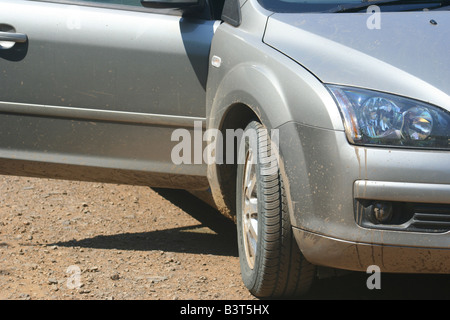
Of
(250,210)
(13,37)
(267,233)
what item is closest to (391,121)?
(267,233)

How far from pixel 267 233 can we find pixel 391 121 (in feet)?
2.34

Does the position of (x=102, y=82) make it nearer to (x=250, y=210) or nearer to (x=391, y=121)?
(x=250, y=210)

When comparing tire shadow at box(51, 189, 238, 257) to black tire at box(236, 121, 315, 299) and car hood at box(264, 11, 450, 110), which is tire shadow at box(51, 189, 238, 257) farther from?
car hood at box(264, 11, 450, 110)

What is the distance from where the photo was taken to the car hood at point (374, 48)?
9.81 feet

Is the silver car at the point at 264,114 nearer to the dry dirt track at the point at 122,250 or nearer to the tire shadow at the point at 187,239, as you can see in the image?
the dry dirt track at the point at 122,250

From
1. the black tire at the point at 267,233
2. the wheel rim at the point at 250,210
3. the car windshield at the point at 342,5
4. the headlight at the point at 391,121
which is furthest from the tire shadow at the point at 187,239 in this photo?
the headlight at the point at 391,121

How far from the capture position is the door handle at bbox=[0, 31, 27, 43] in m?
3.99

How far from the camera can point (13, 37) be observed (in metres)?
3.99

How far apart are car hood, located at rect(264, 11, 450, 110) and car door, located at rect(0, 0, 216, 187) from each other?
0.61m

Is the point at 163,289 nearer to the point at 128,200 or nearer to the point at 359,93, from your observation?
the point at 359,93

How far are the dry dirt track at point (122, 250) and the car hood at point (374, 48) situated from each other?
3.77 ft

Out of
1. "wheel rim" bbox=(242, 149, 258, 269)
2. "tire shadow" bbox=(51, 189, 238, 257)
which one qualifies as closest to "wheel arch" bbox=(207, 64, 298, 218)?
"wheel rim" bbox=(242, 149, 258, 269)

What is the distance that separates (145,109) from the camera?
398 cm

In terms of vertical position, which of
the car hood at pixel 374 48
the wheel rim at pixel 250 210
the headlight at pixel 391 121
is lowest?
the wheel rim at pixel 250 210
